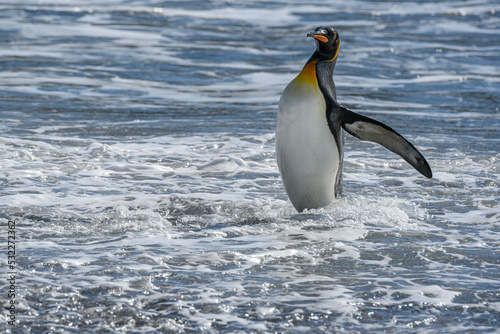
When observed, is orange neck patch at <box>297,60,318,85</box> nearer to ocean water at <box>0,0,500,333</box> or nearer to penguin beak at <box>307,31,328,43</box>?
→ penguin beak at <box>307,31,328,43</box>

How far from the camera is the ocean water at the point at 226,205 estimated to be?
10.9ft

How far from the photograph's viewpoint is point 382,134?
16.3 feet

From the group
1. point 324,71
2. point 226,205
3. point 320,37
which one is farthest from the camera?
point 226,205

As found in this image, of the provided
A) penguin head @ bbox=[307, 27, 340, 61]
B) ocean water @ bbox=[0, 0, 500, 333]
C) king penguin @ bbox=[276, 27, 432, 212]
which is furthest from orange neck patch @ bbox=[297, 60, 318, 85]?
ocean water @ bbox=[0, 0, 500, 333]

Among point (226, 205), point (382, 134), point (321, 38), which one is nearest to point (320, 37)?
point (321, 38)

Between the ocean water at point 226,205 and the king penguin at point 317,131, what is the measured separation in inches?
9.3

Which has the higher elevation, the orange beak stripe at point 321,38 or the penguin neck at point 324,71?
the orange beak stripe at point 321,38

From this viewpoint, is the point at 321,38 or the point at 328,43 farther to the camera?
the point at 328,43

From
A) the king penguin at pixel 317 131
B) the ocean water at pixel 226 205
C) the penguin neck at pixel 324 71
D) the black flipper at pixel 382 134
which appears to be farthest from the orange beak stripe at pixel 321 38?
the ocean water at pixel 226 205

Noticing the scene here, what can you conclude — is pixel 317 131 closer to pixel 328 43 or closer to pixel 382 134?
pixel 382 134

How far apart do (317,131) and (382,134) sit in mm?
419

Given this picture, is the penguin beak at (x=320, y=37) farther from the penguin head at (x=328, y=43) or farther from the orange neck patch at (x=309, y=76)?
the orange neck patch at (x=309, y=76)

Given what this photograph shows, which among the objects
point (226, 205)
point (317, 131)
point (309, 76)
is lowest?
point (226, 205)

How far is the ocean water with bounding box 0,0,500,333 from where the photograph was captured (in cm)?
333
